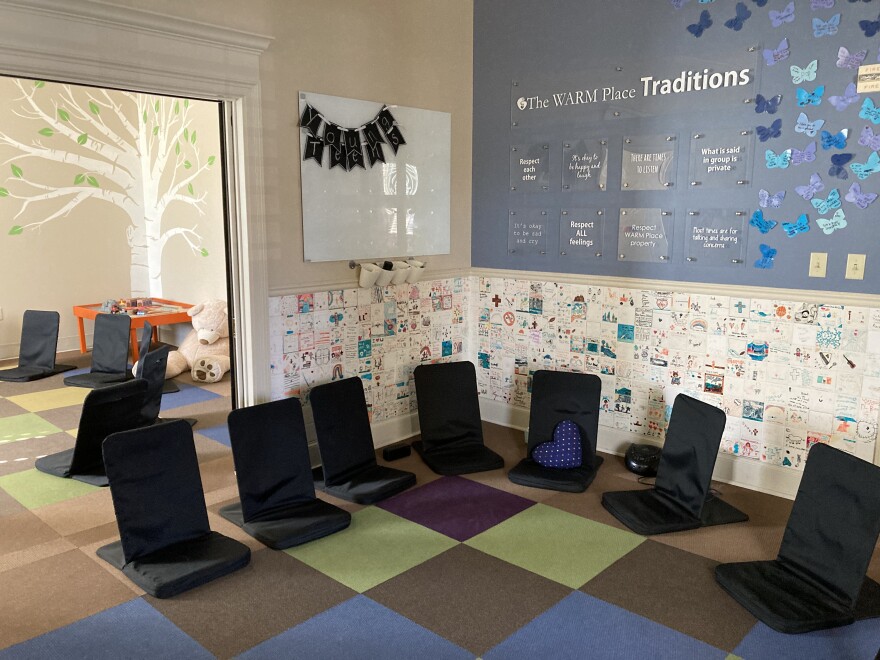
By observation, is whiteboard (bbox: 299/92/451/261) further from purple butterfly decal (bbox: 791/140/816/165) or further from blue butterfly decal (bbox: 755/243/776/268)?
purple butterfly decal (bbox: 791/140/816/165)

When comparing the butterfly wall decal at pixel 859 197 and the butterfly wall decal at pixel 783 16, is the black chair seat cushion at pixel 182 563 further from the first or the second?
the butterfly wall decal at pixel 783 16

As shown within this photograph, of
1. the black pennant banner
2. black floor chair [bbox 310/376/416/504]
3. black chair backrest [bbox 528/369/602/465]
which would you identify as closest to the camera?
black floor chair [bbox 310/376/416/504]

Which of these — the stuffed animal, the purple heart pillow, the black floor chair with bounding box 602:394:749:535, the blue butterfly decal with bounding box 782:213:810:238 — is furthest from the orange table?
the blue butterfly decal with bounding box 782:213:810:238

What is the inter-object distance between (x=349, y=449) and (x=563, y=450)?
4.01 feet

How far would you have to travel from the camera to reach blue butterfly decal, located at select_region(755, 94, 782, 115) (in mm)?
3684

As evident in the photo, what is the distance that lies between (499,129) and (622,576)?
9.72 ft

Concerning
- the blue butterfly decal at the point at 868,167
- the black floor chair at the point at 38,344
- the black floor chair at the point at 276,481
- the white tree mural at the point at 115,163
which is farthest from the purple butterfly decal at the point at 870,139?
the black floor chair at the point at 38,344

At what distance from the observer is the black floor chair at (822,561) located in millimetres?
2715

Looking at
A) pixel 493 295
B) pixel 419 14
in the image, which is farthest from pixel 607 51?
pixel 493 295

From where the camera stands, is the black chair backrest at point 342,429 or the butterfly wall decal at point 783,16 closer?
the butterfly wall decal at point 783,16

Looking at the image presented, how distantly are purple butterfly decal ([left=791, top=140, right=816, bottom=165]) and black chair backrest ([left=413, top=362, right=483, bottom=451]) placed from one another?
2.20 metres

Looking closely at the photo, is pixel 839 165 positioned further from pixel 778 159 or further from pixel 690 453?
pixel 690 453

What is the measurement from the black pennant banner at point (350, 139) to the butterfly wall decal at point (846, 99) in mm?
2344

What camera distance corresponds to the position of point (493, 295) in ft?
16.4
